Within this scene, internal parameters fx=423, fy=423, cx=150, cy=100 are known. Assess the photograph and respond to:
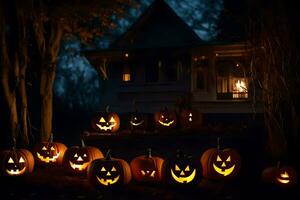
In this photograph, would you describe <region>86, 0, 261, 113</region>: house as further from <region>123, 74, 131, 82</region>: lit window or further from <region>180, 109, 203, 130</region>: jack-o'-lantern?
<region>180, 109, 203, 130</region>: jack-o'-lantern

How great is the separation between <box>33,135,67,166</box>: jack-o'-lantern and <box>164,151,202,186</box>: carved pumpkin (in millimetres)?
3468

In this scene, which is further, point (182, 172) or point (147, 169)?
point (147, 169)

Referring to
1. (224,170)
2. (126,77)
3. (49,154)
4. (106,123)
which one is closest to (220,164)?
(224,170)

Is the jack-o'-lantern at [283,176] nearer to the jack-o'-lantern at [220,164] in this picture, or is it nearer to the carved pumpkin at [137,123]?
the jack-o'-lantern at [220,164]

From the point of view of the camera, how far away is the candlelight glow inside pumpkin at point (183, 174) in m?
8.54

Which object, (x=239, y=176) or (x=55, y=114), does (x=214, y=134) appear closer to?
(x=239, y=176)

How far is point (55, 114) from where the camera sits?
27094 mm

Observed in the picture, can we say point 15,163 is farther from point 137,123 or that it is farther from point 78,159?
point 137,123

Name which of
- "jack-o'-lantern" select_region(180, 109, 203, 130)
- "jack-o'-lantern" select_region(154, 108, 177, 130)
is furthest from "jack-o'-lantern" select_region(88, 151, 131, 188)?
"jack-o'-lantern" select_region(180, 109, 203, 130)

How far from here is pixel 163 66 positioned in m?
19.7

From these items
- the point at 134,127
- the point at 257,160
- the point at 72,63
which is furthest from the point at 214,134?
the point at 72,63

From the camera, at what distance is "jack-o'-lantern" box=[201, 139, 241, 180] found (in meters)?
9.15

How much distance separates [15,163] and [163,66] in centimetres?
1090

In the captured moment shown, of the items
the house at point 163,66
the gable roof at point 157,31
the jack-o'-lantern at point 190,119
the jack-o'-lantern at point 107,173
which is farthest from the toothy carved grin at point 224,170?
the gable roof at point 157,31
